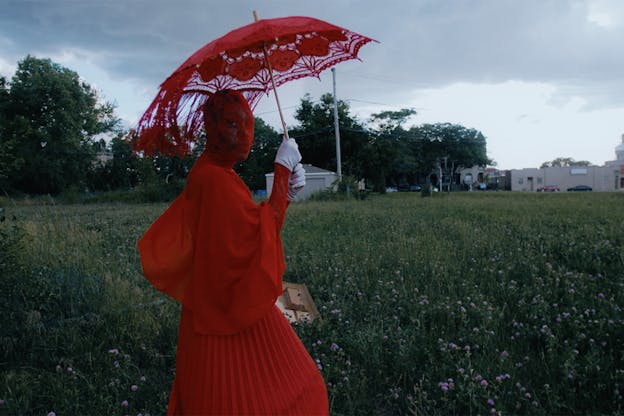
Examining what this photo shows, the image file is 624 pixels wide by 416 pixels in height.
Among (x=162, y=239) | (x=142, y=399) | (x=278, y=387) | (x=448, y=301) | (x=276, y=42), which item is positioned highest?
(x=276, y=42)

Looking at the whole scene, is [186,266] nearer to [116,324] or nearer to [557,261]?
[116,324]

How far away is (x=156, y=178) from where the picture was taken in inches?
Result: 1347

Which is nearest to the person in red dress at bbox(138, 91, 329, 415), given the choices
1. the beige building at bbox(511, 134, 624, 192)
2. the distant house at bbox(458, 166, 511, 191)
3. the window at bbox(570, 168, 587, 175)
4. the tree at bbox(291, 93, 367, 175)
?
the tree at bbox(291, 93, 367, 175)

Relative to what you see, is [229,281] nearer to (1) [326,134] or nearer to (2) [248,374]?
(2) [248,374]

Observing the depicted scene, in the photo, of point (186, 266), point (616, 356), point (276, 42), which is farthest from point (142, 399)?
point (616, 356)

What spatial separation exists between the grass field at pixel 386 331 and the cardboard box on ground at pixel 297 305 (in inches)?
5.2

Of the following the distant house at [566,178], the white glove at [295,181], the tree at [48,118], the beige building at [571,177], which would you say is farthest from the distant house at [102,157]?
the distant house at [566,178]

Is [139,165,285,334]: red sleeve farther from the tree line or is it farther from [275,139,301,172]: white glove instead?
the tree line

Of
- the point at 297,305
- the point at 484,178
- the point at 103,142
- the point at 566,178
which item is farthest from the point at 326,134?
the point at 484,178

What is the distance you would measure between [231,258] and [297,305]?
2841 mm

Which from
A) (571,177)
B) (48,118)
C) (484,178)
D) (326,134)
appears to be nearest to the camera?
(48,118)

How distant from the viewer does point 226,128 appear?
2.01 meters

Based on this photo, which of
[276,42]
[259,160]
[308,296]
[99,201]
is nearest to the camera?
[276,42]

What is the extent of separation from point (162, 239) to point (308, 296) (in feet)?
9.84
